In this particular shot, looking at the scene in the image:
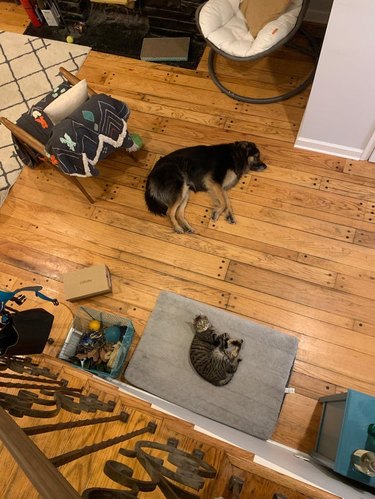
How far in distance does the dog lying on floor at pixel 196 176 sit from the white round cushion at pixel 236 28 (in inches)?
26.7

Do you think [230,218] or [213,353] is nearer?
[213,353]

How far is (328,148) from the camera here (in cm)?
266

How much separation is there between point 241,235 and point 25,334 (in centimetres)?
151

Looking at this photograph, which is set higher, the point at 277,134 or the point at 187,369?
the point at 277,134

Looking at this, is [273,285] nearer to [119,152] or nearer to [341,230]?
[341,230]

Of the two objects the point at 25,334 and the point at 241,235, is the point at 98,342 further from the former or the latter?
the point at 241,235

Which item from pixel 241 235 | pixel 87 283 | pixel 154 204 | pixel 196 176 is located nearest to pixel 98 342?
pixel 87 283

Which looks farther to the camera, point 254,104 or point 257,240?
point 254,104

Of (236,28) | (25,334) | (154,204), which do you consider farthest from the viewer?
(236,28)

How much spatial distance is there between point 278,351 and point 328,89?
1.62m

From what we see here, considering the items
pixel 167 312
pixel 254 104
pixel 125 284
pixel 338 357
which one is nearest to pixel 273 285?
pixel 338 357

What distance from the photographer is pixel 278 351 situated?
6.95 feet

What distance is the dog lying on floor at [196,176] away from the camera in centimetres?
252

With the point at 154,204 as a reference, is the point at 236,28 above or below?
above
